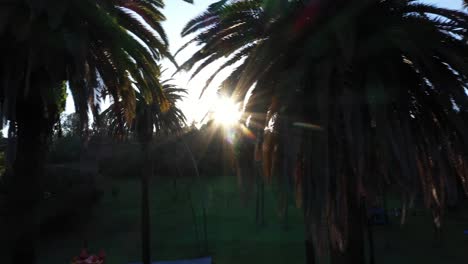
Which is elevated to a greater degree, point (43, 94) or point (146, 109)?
point (146, 109)

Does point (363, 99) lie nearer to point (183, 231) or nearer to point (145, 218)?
point (145, 218)

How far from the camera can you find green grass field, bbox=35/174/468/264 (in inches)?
1161

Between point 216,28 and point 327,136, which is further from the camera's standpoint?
point 216,28

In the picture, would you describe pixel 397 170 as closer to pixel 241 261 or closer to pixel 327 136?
pixel 327 136

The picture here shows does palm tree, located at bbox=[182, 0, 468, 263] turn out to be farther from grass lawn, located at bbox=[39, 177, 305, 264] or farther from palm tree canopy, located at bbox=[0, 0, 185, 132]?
grass lawn, located at bbox=[39, 177, 305, 264]

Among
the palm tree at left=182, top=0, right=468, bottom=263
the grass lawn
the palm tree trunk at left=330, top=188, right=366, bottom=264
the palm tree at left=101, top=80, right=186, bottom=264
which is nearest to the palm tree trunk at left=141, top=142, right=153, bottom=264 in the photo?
the palm tree at left=101, top=80, right=186, bottom=264

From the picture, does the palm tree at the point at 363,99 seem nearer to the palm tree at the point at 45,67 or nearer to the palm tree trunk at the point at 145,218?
the palm tree at the point at 45,67

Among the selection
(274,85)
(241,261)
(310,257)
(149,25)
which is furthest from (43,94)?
(241,261)

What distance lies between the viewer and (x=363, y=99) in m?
8.73

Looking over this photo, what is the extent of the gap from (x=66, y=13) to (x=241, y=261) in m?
21.3

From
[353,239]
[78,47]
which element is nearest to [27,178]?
[78,47]

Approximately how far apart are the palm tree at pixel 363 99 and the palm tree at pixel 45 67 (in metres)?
4.31

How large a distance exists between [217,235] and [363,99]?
28.7 meters

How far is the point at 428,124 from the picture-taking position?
9164mm
